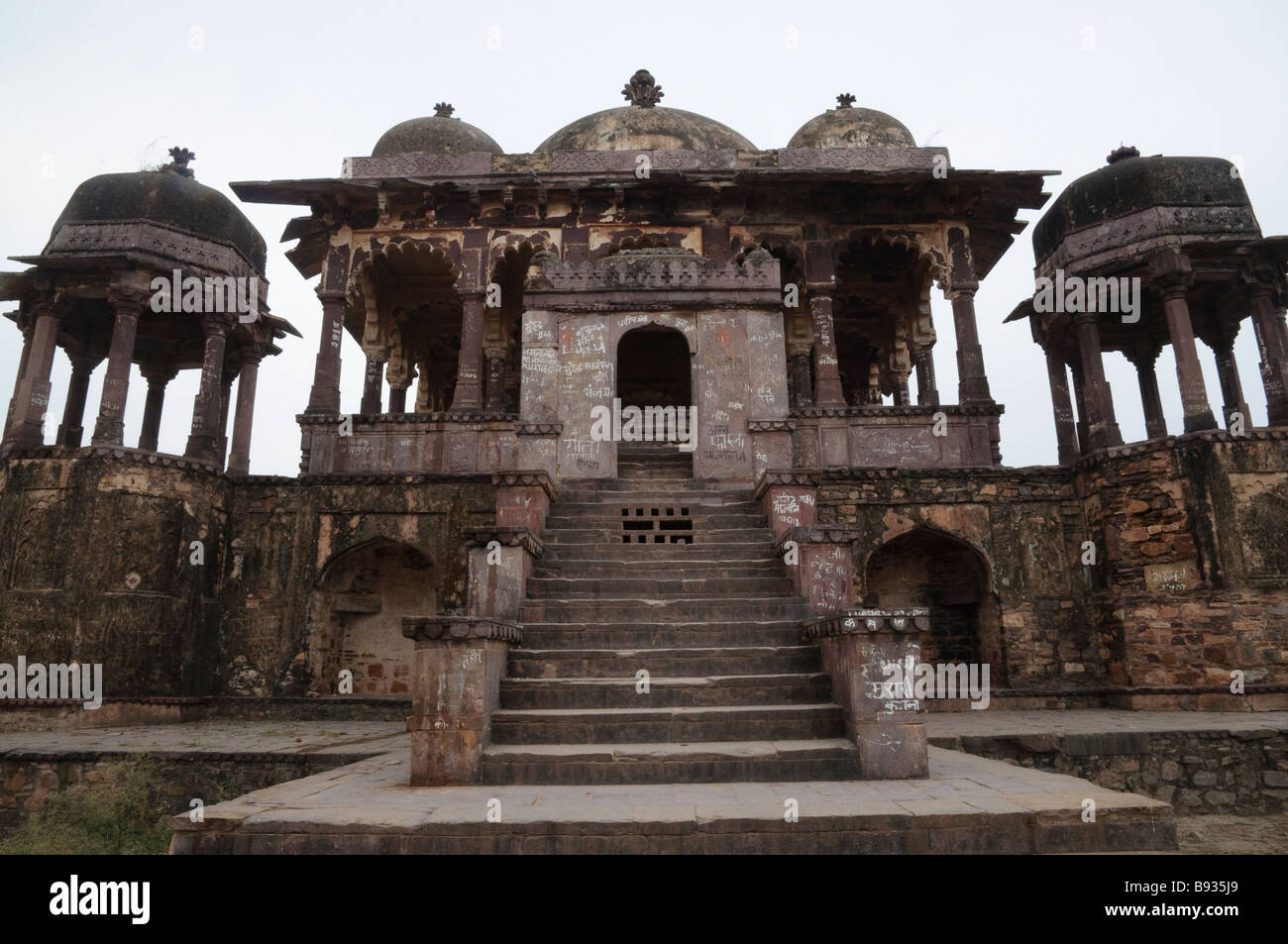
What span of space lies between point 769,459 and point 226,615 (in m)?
9.04

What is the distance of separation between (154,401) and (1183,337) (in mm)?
19585

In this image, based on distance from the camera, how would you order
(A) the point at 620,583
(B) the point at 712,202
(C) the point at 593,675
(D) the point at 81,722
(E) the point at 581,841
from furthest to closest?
(B) the point at 712,202 < (D) the point at 81,722 < (A) the point at 620,583 < (C) the point at 593,675 < (E) the point at 581,841

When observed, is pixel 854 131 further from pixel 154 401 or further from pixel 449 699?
pixel 154 401

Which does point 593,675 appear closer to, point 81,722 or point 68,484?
point 81,722

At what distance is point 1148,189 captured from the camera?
13383 millimetres

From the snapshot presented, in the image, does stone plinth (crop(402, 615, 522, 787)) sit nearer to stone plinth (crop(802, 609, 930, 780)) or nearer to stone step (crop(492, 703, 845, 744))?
stone step (crop(492, 703, 845, 744))

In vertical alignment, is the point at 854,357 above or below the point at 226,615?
above

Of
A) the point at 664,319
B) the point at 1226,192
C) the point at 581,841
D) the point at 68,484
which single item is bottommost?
the point at 581,841

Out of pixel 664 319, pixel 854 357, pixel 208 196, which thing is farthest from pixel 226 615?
pixel 854 357

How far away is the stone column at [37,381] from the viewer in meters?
12.3

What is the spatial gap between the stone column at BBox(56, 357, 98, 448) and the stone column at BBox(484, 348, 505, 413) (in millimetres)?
7721

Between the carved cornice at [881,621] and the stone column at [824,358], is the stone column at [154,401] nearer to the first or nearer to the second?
the stone column at [824,358]

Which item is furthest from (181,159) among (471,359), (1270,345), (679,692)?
(1270,345)

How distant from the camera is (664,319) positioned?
40.8 feet
